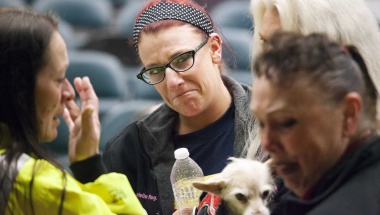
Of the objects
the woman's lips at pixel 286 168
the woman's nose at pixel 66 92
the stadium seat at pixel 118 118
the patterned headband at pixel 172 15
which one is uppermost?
the woman's lips at pixel 286 168

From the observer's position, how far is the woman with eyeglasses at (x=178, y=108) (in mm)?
2307

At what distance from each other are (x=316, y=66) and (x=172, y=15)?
1.11 m

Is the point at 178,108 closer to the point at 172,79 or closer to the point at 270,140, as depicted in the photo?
the point at 172,79

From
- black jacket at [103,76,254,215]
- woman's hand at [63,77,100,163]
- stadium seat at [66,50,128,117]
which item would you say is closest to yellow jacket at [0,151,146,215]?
woman's hand at [63,77,100,163]

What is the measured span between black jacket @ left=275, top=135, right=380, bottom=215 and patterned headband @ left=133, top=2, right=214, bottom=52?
1095 mm

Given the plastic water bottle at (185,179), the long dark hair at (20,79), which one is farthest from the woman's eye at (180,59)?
the long dark hair at (20,79)

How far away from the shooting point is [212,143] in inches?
92.0

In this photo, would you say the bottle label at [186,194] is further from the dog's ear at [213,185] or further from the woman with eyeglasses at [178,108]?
the dog's ear at [213,185]

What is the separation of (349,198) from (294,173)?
0.38 ft

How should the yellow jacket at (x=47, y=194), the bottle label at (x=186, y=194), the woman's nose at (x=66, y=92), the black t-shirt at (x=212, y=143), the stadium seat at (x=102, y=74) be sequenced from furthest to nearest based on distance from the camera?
the stadium seat at (x=102, y=74), the black t-shirt at (x=212, y=143), the bottle label at (x=186, y=194), the woman's nose at (x=66, y=92), the yellow jacket at (x=47, y=194)

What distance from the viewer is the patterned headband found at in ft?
7.78

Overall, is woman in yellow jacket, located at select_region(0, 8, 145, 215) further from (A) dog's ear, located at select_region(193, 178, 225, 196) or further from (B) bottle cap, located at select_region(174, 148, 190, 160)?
(B) bottle cap, located at select_region(174, 148, 190, 160)

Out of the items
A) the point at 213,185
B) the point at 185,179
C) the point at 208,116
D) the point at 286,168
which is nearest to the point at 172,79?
the point at 208,116

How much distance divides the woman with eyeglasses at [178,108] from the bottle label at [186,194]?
10cm
